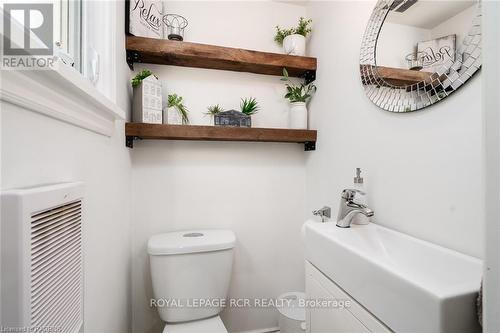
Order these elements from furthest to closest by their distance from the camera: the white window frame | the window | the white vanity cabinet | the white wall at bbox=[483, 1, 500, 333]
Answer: the window → the white vanity cabinet → the white window frame → the white wall at bbox=[483, 1, 500, 333]

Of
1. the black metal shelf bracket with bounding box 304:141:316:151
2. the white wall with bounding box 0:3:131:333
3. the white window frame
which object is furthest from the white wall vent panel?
the black metal shelf bracket with bounding box 304:141:316:151

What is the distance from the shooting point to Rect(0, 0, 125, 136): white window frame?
1.38ft

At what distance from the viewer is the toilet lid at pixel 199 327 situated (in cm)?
111

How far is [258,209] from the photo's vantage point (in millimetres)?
1497

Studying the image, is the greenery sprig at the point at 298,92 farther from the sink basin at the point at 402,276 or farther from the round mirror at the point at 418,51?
the sink basin at the point at 402,276

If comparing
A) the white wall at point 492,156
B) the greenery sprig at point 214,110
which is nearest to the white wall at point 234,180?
the greenery sprig at point 214,110

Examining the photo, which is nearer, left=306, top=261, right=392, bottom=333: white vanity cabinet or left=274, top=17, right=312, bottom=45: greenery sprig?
left=306, top=261, right=392, bottom=333: white vanity cabinet

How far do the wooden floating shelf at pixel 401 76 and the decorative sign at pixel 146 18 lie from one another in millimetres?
1117

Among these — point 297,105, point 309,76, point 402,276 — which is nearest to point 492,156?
point 402,276

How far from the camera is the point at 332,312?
0.76 meters

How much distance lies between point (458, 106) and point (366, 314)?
0.63 meters

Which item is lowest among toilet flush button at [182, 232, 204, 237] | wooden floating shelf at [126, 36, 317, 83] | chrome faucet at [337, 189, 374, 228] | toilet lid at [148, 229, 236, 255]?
toilet lid at [148, 229, 236, 255]

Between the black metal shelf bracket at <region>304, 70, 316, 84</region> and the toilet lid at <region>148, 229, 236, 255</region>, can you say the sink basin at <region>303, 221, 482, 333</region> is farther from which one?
the black metal shelf bracket at <region>304, 70, 316, 84</region>

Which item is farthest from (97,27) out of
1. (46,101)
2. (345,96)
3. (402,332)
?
(402,332)
